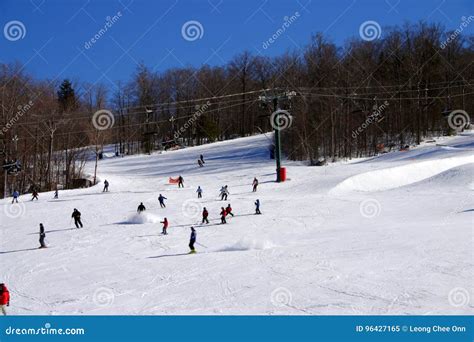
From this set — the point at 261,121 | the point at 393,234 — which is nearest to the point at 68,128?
the point at 261,121

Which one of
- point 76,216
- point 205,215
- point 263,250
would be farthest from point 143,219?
point 263,250

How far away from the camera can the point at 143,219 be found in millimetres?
27281

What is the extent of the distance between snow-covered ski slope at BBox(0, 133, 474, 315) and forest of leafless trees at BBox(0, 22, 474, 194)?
8.87 m

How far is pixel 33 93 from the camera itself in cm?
5934

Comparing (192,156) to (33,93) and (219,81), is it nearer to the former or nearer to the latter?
(33,93)

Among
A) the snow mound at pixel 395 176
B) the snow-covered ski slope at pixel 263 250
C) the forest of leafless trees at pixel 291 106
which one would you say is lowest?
the snow-covered ski slope at pixel 263 250

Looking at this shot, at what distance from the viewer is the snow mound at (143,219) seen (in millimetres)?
27234

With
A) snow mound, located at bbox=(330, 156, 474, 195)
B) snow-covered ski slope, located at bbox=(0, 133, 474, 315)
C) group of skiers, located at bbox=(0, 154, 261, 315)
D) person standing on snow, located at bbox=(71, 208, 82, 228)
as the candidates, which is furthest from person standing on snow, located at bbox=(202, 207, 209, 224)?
snow mound, located at bbox=(330, 156, 474, 195)

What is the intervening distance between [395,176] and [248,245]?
870 inches

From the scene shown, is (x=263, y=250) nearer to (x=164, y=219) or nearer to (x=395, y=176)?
(x=164, y=219)

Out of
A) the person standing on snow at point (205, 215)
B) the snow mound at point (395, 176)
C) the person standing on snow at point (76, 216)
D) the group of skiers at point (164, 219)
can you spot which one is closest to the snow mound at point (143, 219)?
the group of skiers at point (164, 219)

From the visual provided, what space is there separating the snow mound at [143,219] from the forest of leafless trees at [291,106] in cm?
1129

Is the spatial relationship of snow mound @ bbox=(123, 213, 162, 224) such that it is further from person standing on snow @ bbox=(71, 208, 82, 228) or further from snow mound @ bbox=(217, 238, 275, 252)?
snow mound @ bbox=(217, 238, 275, 252)

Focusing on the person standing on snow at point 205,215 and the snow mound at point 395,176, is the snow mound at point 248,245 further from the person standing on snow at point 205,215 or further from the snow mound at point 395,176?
the snow mound at point 395,176
